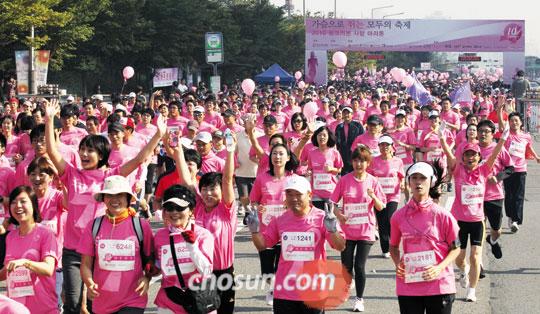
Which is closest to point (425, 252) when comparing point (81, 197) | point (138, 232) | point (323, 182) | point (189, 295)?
point (189, 295)

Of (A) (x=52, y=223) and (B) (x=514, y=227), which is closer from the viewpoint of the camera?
(A) (x=52, y=223)

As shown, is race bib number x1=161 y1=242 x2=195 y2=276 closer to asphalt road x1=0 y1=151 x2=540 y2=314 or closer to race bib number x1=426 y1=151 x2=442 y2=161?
asphalt road x1=0 y1=151 x2=540 y2=314

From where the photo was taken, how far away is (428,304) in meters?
6.55

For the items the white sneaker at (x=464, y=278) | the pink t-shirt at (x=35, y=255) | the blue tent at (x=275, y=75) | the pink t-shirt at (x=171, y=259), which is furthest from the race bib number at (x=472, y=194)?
the blue tent at (x=275, y=75)

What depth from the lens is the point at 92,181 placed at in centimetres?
743

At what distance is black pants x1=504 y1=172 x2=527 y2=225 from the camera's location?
13250 millimetres

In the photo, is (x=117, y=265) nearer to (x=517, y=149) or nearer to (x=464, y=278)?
(x=464, y=278)

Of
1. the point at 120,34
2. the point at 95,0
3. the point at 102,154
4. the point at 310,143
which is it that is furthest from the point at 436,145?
the point at 120,34

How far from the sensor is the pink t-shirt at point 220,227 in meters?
6.84

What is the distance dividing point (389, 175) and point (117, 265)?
561 centimetres

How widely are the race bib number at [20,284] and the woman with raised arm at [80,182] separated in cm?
91

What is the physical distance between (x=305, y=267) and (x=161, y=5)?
44063 mm

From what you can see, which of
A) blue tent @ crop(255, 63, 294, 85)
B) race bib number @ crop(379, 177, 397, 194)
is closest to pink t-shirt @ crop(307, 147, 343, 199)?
race bib number @ crop(379, 177, 397, 194)

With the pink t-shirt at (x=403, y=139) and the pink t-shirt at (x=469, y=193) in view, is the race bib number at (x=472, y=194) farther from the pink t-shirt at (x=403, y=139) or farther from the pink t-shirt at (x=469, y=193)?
the pink t-shirt at (x=403, y=139)
